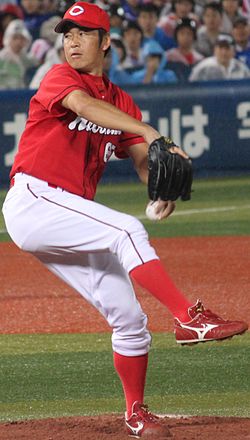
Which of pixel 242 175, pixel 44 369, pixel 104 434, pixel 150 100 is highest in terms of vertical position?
pixel 104 434

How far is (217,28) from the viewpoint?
17.6 m

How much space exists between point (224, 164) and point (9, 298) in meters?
7.14

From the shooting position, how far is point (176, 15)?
59.6 feet

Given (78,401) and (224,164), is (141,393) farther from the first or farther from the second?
(224,164)

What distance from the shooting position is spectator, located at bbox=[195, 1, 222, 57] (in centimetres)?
1750

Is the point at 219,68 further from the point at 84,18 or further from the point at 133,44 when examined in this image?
the point at 84,18

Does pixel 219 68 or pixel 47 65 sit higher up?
pixel 47 65

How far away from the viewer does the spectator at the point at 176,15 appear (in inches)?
704

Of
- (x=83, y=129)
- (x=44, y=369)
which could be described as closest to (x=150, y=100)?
(x=44, y=369)

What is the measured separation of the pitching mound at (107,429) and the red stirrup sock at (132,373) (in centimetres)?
17

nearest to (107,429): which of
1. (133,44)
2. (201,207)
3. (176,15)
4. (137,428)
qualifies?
(137,428)

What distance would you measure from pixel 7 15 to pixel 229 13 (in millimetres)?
3831

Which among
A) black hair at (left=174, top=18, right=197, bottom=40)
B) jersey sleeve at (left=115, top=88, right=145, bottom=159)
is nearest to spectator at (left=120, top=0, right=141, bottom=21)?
black hair at (left=174, top=18, right=197, bottom=40)

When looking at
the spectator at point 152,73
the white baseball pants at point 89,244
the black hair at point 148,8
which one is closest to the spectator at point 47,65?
the spectator at point 152,73
